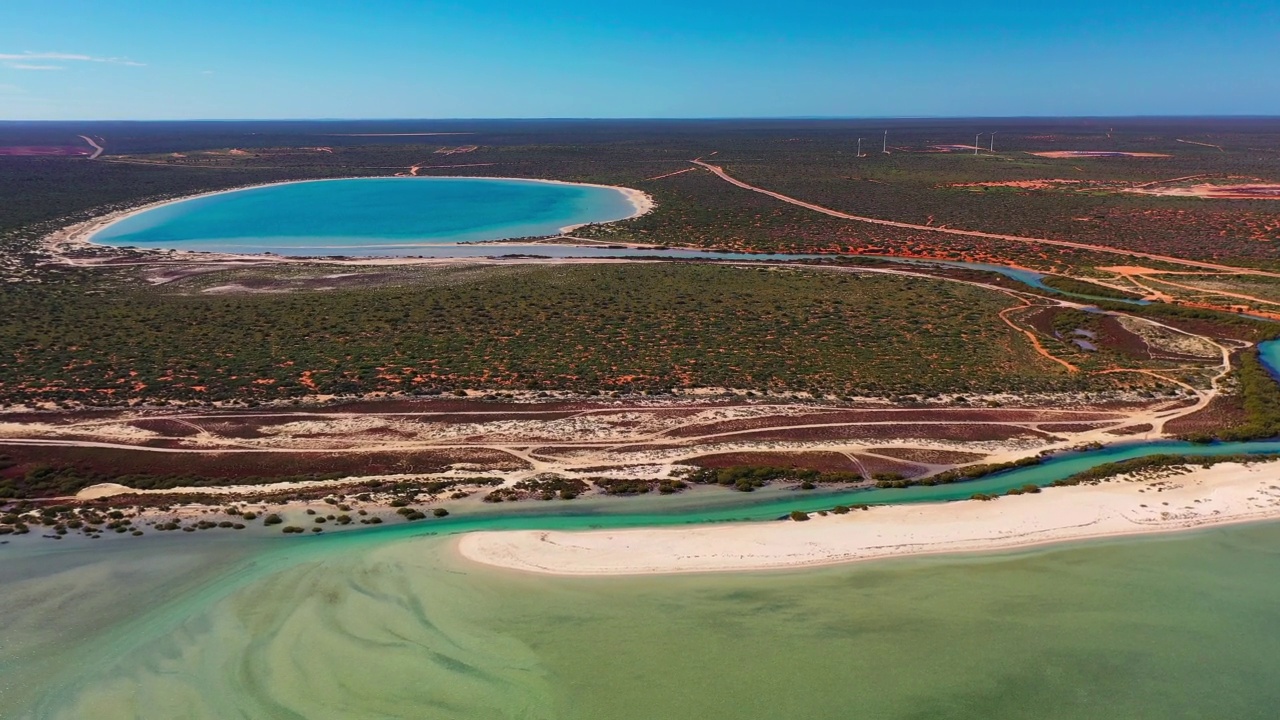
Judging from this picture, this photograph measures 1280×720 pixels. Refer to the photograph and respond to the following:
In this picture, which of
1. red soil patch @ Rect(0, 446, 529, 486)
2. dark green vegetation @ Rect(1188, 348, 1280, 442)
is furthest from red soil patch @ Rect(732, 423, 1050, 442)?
red soil patch @ Rect(0, 446, 529, 486)

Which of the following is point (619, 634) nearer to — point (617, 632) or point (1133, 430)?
point (617, 632)

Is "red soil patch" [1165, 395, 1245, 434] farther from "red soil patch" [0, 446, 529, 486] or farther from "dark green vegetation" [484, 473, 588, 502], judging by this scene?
"red soil patch" [0, 446, 529, 486]

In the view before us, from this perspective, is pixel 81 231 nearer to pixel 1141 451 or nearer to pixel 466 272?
pixel 466 272

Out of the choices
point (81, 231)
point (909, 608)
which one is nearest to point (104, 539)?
point (909, 608)

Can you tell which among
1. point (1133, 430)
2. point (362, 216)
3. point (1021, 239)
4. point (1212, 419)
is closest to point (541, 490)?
point (1133, 430)

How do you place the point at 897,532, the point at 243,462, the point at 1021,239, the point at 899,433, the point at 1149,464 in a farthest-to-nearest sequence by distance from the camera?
the point at 1021,239, the point at 899,433, the point at 243,462, the point at 1149,464, the point at 897,532

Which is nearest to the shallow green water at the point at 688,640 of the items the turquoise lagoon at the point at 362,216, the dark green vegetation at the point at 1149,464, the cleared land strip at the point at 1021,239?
the dark green vegetation at the point at 1149,464
